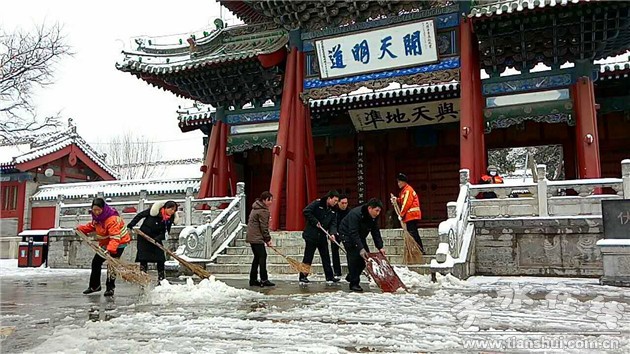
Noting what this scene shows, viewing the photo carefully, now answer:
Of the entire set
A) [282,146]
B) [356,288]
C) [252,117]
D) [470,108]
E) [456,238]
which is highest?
[252,117]

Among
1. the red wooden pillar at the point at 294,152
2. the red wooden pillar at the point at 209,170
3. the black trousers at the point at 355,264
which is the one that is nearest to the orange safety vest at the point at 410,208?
the black trousers at the point at 355,264

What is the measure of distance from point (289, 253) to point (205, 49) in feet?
20.2

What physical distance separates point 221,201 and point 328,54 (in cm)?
420

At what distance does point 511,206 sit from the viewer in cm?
924

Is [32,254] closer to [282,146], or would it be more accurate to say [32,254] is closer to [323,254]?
[282,146]

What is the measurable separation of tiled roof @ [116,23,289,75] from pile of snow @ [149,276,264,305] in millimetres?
7286

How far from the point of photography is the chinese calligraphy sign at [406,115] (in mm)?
13625

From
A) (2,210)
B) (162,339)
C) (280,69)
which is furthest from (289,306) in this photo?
(2,210)

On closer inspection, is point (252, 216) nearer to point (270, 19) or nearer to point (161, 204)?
point (161, 204)

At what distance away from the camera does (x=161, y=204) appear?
26.2ft

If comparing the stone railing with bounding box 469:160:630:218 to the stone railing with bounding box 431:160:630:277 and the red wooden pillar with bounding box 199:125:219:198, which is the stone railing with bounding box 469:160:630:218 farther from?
the red wooden pillar with bounding box 199:125:219:198

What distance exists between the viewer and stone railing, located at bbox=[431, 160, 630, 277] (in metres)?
8.08
